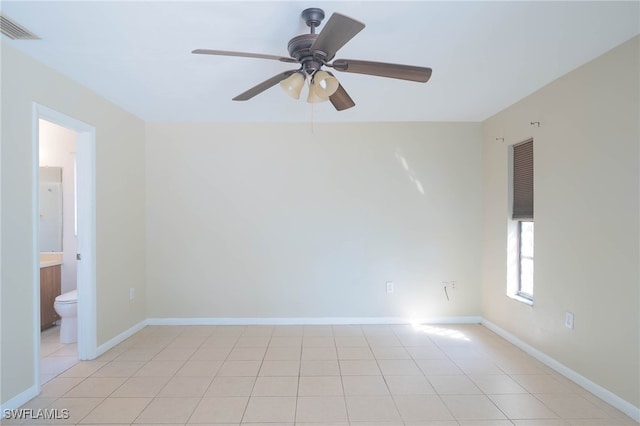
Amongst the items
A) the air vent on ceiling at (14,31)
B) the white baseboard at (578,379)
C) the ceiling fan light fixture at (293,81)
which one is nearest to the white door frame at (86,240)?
the air vent on ceiling at (14,31)

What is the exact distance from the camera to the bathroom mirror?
3.86 metres

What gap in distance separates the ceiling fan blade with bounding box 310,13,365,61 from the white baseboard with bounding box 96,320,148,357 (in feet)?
10.3

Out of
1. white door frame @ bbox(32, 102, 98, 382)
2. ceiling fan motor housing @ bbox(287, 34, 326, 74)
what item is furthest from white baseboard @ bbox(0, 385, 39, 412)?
ceiling fan motor housing @ bbox(287, 34, 326, 74)

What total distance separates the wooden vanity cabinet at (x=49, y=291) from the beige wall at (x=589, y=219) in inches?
190

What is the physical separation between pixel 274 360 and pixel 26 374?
5.66ft

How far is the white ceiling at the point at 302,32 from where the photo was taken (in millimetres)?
1770

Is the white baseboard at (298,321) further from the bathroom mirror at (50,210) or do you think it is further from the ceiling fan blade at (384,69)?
the ceiling fan blade at (384,69)

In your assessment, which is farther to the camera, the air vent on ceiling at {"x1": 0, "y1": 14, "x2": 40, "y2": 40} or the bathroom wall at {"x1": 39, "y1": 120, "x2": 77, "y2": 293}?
the bathroom wall at {"x1": 39, "y1": 120, "x2": 77, "y2": 293}

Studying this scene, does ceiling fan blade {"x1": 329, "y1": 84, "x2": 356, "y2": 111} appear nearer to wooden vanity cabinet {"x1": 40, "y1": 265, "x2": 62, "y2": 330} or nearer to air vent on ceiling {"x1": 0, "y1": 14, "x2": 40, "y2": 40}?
air vent on ceiling {"x1": 0, "y1": 14, "x2": 40, "y2": 40}

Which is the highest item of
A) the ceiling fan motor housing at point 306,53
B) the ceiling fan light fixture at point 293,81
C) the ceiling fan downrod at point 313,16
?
the ceiling fan downrod at point 313,16

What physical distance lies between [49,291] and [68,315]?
2.22 feet

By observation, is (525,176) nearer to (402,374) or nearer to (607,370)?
(607,370)

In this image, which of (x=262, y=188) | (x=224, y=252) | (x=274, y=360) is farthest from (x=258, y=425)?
(x=262, y=188)

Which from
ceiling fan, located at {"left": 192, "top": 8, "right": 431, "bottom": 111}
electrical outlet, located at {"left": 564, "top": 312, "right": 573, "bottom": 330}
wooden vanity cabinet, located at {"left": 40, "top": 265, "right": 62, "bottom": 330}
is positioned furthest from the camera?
wooden vanity cabinet, located at {"left": 40, "top": 265, "right": 62, "bottom": 330}
